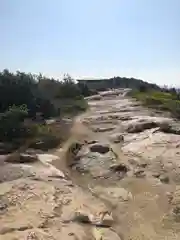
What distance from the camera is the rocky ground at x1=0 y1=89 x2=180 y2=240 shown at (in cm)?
862

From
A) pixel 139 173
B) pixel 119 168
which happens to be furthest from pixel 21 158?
pixel 139 173

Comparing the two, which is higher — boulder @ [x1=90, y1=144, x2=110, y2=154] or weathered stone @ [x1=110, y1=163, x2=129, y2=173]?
boulder @ [x1=90, y1=144, x2=110, y2=154]

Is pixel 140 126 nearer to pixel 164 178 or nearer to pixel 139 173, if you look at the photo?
pixel 139 173

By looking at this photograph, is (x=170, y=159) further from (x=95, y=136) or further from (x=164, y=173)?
(x=95, y=136)

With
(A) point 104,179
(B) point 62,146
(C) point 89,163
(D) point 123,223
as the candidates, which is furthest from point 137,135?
(D) point 123,223

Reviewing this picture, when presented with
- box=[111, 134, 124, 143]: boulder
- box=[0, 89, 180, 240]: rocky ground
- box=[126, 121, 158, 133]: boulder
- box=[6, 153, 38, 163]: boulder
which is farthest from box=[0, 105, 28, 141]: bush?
box=[126, 121, 158, 133]: boulder

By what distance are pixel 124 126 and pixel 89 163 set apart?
762 cm

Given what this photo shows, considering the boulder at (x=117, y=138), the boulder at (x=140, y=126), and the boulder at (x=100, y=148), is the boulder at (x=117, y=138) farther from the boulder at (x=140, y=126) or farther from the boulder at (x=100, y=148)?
the boulder at (x=100, y=148)

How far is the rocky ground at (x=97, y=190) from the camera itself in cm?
862

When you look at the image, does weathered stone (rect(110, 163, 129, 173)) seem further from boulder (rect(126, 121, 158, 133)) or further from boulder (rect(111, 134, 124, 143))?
boulder (rect(126, 121, 158, 133))

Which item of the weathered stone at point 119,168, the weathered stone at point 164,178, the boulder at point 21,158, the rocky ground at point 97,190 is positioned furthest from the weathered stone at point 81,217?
the boulder at point 21,158

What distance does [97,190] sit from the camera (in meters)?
11.7

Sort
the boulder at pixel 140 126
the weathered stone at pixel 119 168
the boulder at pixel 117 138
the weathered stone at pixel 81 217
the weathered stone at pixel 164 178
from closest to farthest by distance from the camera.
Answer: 1. the weathered stone at pixel 81 217
2. the weathered stone at pixel 164 178
3. the weathered stone at pixel 119 168
4. the boulder at pixel 117 138
5. the boulder at pixel 140 126

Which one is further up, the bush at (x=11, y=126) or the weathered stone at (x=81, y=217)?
the bush at (x=11, y=126)
